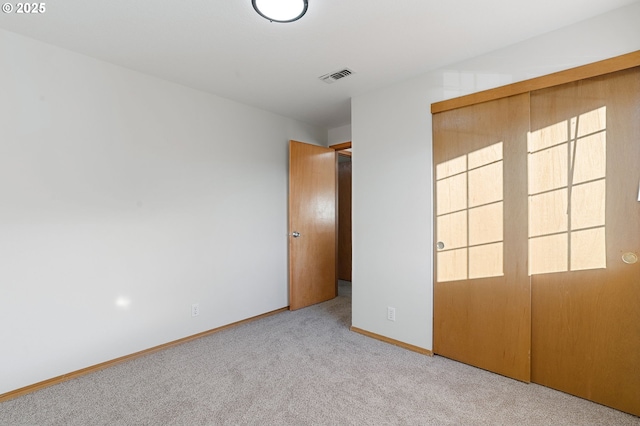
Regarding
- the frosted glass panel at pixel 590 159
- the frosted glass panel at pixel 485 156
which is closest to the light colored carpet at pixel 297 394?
the frosted glass panel at pixel 590 159

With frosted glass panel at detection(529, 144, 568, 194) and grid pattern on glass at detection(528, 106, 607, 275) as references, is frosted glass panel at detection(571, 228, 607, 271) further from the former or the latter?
frosted glass panel at detection(529, 144, 568, 194)

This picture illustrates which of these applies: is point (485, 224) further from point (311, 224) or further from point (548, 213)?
point (311, 224)

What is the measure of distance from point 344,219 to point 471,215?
10.9 feet

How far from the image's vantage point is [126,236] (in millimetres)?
2508

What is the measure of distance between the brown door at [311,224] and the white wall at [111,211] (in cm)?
49

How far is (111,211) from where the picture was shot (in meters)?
2.43

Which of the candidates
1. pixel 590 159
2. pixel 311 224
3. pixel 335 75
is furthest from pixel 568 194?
pixel 311 224

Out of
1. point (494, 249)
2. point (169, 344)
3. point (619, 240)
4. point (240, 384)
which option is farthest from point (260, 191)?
point (619, 240)

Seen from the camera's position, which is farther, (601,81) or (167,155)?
(167,155)

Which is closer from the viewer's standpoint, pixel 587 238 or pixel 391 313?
pixel 587 238

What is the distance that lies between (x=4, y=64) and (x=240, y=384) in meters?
2.70

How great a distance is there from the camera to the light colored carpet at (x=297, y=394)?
1779mm

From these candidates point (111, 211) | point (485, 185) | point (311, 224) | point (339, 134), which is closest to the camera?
point (485, 185)

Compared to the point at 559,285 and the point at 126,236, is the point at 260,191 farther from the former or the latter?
the point at 559,285
